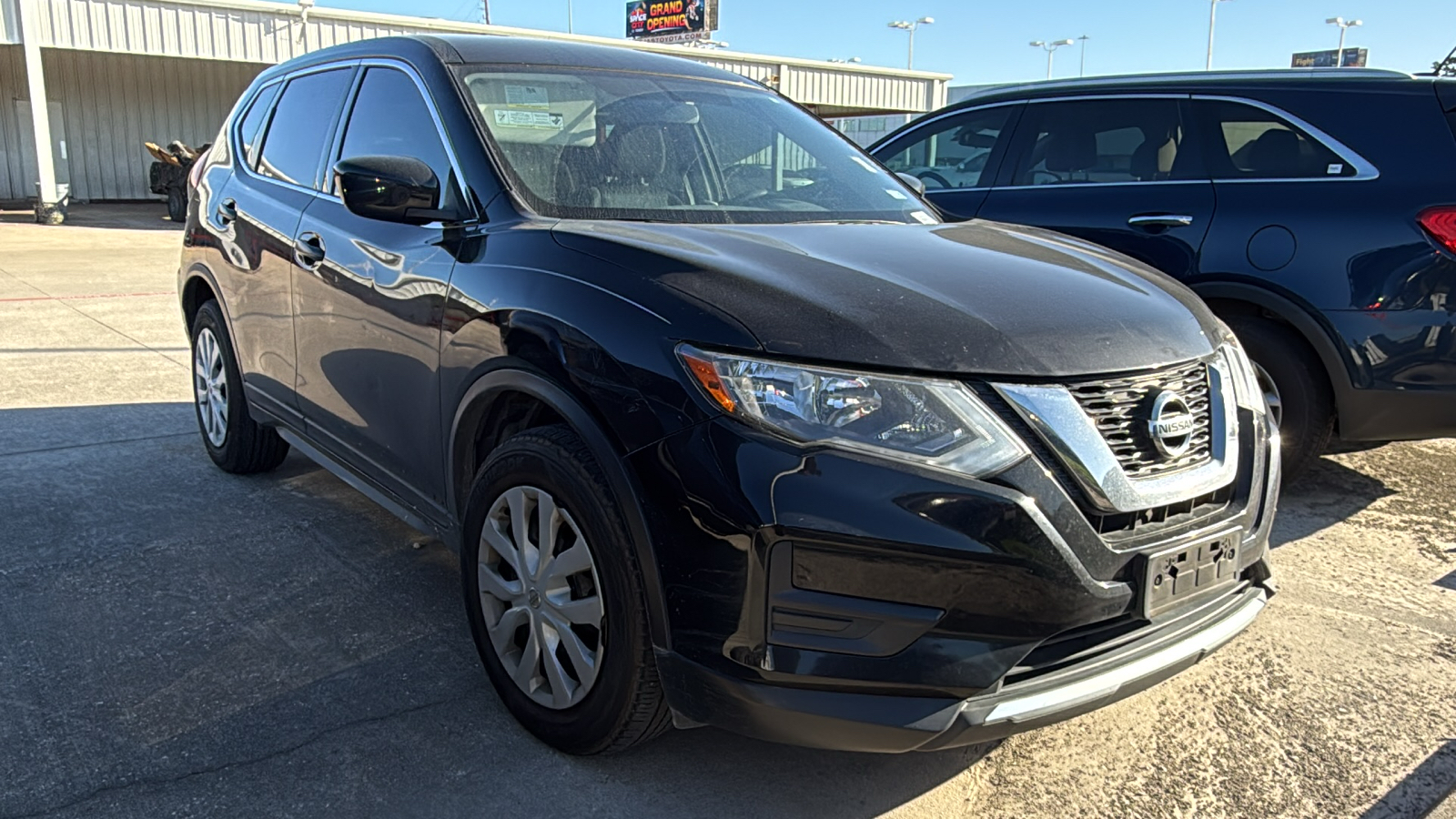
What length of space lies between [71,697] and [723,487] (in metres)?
1.96

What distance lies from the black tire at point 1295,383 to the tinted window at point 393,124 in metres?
3.39

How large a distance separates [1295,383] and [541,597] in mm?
3418

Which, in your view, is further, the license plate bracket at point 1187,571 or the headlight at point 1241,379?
the headlight at point 1241,379

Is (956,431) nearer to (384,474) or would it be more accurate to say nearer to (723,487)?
(723,487)

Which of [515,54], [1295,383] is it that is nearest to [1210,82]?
[1295,383]

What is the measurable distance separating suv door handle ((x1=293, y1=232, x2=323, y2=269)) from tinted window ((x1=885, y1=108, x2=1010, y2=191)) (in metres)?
3.36

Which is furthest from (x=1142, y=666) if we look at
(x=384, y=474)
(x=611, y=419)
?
(x=384, y=474)

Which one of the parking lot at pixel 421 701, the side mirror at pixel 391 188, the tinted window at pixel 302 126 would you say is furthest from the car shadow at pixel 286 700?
the tinted window at pixel 302 126

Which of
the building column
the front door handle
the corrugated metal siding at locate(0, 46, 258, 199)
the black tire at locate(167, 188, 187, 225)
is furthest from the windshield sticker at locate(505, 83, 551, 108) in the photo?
the corrugated metal siding at locate(0, 46, 258, 199)

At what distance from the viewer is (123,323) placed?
29.8 ft

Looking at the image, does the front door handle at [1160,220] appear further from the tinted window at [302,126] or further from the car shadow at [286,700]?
the tinted window at [302,126]

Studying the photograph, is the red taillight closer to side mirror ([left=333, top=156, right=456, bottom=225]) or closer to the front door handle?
the front door handle

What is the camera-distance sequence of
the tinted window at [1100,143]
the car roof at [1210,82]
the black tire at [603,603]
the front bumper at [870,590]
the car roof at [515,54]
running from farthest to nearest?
the tinted window at [1100,143] → the car roof at [1210,82] → the car roof at [515,54] → the black tire at [603,603] → the front bumper at [870,590]

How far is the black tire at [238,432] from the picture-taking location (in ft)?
15.3
